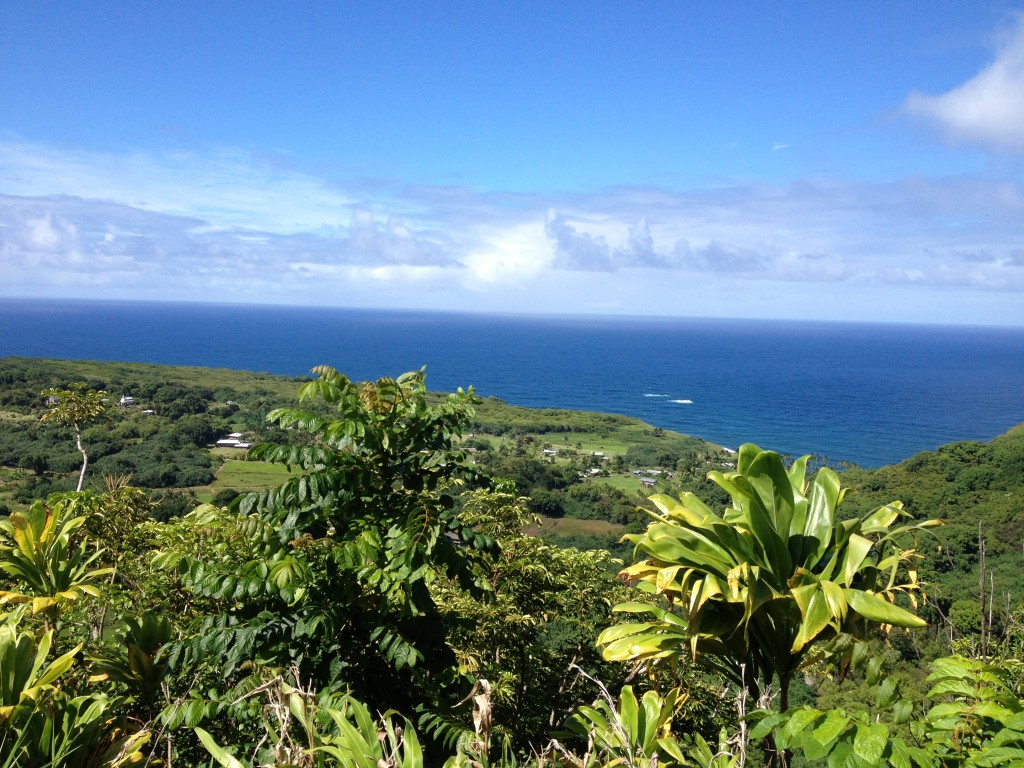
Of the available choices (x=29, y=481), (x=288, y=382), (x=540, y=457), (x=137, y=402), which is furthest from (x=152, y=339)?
(x=29, y=481)

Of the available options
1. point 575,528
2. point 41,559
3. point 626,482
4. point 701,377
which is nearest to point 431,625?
point 41,559

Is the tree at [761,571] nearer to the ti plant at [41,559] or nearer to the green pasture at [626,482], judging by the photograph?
the ti plant at [41,559]

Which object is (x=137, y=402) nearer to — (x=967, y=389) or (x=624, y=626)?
(x=624, y=626)

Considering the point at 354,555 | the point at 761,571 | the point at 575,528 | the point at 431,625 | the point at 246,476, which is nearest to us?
the point at 761,571

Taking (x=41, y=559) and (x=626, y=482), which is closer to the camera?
(x=41, y=559)

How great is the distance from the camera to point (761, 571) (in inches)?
135

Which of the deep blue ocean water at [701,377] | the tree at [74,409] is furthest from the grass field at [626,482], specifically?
the tree at [74,409]

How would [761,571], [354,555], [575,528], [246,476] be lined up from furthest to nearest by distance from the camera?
[246,476] < [575,528] < [354,555] < [761,571]

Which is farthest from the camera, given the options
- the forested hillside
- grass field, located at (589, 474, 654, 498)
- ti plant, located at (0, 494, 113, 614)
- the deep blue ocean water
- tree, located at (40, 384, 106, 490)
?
the deep blue ocean water

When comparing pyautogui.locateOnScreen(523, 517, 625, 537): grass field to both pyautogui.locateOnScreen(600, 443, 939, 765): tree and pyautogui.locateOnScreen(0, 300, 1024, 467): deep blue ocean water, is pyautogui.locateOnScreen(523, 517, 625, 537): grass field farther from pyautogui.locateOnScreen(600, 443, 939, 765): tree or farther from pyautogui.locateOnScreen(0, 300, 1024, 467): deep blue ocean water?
pyautogui.locateOnScreen(0, 300, 1024, 467): deep blue ocean water

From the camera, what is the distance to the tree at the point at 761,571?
3250 millimetres

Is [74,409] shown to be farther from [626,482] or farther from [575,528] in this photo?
[626,482]

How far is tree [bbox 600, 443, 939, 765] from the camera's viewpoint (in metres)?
3.25

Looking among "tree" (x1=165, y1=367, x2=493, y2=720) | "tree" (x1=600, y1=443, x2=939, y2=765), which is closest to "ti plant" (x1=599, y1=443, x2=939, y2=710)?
"tree" (x1=600, y1=443, x2=939, y2=765)
